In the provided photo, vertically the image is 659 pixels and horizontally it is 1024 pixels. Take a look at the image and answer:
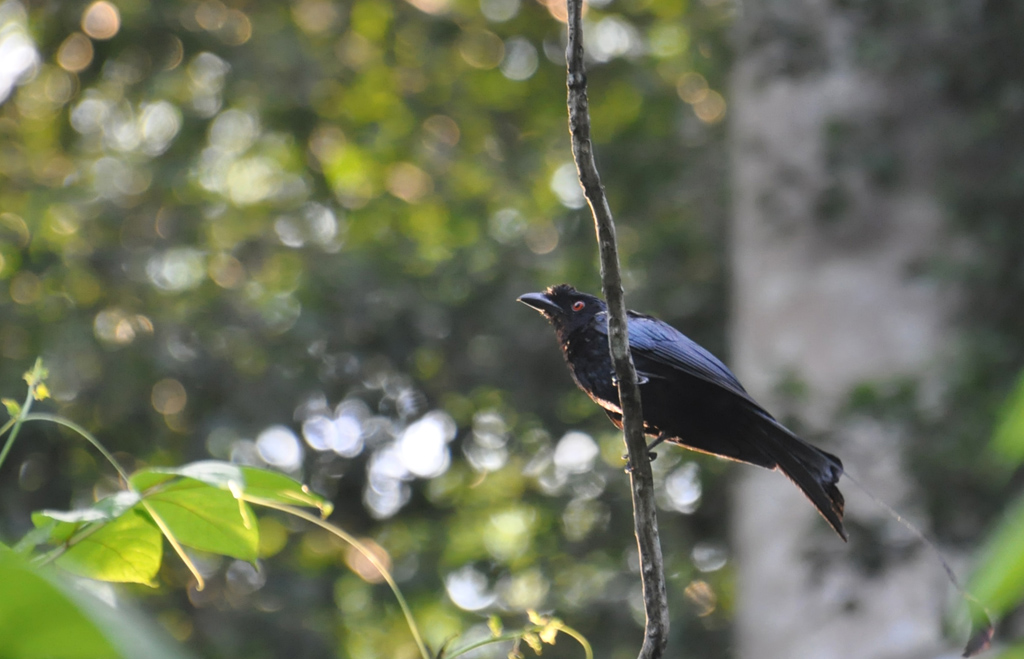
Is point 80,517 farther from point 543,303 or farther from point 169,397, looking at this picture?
point 169,397

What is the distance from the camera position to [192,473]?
1.31 meters

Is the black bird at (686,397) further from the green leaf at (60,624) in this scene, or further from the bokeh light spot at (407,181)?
the bokeh light spot at (407,181)

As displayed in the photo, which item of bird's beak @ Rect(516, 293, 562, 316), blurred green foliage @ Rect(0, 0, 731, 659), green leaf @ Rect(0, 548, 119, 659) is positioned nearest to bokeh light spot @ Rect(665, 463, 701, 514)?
blurred green foliage @ Rect(0, 0, 731, 659)

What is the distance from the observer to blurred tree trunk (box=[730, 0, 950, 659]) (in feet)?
17.9

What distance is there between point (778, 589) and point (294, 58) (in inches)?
228

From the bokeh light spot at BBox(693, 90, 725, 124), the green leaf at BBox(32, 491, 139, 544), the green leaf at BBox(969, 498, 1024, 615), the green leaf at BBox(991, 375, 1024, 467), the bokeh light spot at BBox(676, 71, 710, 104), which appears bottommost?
the bokeh light spot at BBox(693, 90, 725, 124)

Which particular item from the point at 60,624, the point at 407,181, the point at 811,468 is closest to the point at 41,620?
the point at 60,624

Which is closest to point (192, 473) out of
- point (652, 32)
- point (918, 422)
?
point (918, 422)

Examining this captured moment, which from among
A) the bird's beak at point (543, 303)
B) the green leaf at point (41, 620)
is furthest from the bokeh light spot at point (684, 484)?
the green leaf at point (41, 620)

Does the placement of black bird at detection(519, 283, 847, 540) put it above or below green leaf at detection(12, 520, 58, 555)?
below

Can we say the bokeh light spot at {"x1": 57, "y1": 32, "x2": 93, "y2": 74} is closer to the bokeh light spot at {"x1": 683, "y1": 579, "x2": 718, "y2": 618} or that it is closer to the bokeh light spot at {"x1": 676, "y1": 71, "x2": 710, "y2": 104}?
the bokeh light spot at {"x1": 676, "y1": 71, "x2": 710, "y2": 104}

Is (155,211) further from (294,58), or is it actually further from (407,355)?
(407,355)

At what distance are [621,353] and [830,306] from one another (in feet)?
14.0

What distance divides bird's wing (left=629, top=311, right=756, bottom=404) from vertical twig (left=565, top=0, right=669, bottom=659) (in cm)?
98
